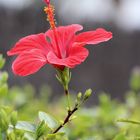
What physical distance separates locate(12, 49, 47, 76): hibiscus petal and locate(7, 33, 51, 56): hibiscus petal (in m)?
0.04

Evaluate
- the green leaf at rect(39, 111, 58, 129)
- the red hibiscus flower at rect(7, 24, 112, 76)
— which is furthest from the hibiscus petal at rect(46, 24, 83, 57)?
the green leaf at rect(39, 111, 58, 129)

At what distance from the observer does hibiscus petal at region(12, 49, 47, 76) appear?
1.39m

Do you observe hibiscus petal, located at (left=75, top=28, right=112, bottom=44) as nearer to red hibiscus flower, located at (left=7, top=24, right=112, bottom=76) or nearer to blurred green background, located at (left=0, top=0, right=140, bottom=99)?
red hibiscus flower, located at (left=7, top=24, right=112, bottom=76)

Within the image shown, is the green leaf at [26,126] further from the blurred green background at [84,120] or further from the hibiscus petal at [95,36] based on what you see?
the hibiscus petal at [95,36]

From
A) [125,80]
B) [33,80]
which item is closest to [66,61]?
[33,80]

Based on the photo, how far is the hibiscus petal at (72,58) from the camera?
1368mm

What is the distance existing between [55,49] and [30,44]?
78mm

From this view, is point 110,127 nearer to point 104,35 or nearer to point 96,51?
point 104,35

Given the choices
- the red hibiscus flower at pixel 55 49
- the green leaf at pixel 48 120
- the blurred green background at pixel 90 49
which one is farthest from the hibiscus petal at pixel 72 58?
the blurred green background at pixel 90 49

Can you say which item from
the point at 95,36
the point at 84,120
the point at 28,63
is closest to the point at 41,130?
the point at 28,63

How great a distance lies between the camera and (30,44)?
4.96 ft

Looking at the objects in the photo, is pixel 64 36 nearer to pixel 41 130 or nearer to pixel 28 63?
pixel 28 63

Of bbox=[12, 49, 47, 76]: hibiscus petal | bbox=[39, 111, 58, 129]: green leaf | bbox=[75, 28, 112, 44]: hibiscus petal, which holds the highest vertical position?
bbox=[75, 28, 112, 44]: hibiscus petal

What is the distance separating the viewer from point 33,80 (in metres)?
7.12
